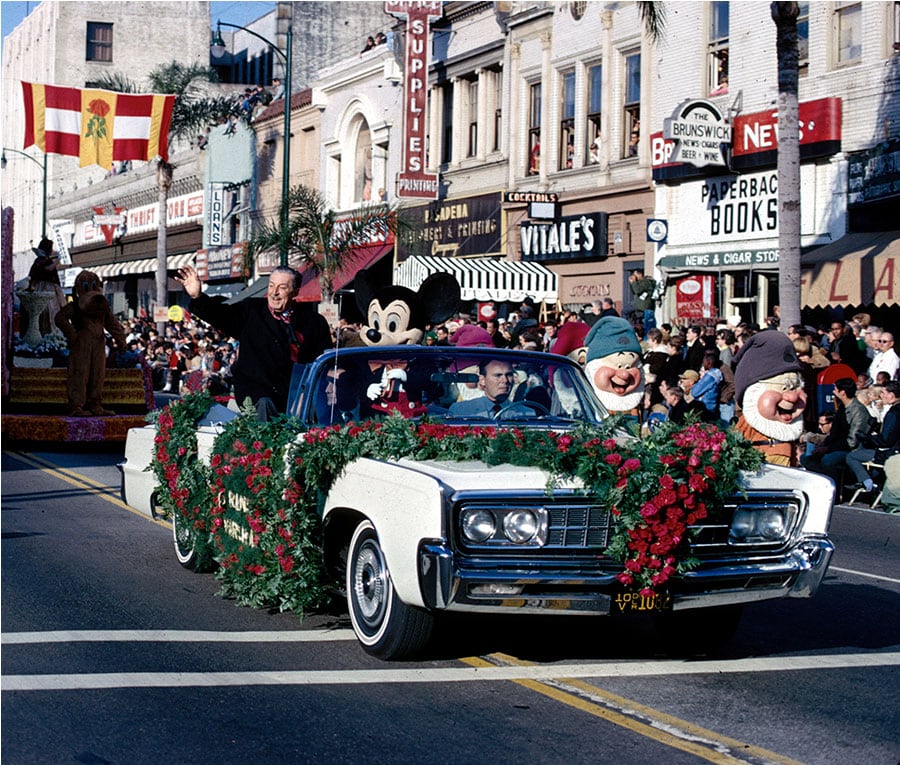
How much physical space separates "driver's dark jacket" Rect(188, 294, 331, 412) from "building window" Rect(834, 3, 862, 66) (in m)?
17.5

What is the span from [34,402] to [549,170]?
653 inches

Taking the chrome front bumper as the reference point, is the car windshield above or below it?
above

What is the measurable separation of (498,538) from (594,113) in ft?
85.6

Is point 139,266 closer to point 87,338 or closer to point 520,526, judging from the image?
point 87,338

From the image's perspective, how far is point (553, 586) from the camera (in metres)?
6.44

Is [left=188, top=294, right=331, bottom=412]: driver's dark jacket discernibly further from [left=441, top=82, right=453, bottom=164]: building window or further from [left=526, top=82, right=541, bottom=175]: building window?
[left=441, top=82, right=453, bottom=164]: building window

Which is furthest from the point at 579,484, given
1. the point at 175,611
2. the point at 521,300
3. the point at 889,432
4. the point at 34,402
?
the point at 521,300

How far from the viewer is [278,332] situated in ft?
30.8

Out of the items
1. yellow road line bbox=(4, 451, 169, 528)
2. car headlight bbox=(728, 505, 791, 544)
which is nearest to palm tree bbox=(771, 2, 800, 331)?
yellow road line bbox=(4, 451, 169, 528)

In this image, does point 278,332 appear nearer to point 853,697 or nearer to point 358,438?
point 358,438

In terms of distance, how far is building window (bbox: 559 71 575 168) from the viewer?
107 feet

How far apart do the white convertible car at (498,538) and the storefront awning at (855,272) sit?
49.1ft

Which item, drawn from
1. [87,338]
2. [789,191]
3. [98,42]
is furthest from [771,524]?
[98,42]

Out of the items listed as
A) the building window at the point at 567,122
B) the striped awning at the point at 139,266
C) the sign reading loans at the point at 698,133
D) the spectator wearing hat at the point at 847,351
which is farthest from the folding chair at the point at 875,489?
the striped awning at the point at 139,266
